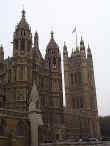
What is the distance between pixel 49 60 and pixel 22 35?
9655 mm

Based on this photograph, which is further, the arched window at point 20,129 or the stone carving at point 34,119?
the arched window at point 20,129

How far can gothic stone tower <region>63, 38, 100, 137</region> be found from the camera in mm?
81500

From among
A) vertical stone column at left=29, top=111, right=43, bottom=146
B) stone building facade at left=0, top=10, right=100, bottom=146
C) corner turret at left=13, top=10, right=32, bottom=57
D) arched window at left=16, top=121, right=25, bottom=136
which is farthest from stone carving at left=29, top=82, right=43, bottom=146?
corner turret at left=13, top=10, right=32, bottom=57

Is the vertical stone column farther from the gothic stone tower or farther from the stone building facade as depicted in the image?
the gothic stone tower

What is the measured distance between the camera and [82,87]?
87625 mm

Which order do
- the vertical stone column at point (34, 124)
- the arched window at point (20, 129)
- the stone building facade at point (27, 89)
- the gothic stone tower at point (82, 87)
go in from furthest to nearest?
the gothic stone tower at point (82, 87) → the arched window at point (20, 129) → the stone building facade at point (27, 89) → the vertical stone column at point (34, 124)

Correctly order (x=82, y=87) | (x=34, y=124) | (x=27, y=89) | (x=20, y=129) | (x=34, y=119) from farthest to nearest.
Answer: (x=82, y=87)
(x=27, y=89)
(x=20, y=129)
(x=34, y=119)
(x=34, y=124)

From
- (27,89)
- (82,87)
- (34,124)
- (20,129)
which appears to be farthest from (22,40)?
(82,87)

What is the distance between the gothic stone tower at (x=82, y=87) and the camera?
267 ft

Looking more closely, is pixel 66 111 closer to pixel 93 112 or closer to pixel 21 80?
pixel 93 112

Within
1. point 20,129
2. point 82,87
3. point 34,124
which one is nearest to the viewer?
point 34,124

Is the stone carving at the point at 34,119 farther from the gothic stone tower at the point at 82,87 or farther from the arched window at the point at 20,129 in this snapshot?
the gothic stone tower at the point at 82,87

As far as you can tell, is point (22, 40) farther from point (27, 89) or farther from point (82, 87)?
point (82, 87)

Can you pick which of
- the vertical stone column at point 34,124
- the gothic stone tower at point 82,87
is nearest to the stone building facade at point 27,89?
the vertical stone column at point 34,124
